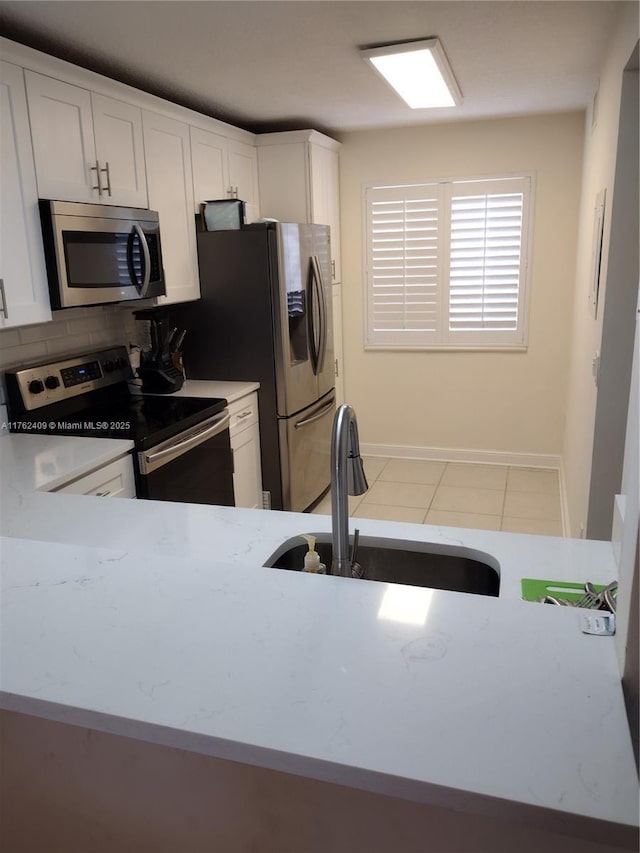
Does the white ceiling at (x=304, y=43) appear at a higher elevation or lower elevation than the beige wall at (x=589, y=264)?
higher

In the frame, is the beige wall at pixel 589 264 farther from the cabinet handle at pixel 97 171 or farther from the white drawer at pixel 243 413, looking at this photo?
the cabinet handle at pixel 97 171

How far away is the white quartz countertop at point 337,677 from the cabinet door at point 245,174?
299 cm

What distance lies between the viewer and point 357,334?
5062 millimetres

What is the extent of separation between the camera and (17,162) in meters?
2.32

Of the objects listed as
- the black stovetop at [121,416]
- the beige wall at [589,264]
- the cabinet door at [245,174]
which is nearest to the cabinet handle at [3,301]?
the black stovetop at [121,416]

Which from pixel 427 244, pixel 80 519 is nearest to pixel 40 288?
pixel 80 519

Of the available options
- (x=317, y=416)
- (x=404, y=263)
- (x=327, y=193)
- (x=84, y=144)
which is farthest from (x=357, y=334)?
(x=84, y=144)

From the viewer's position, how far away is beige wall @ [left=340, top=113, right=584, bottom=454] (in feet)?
14.4

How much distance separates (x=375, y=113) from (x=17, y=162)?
244 centimetres

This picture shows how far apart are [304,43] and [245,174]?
154cm

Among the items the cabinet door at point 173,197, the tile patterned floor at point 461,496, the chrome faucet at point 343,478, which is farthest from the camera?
the tile patterned floor at point 461,496

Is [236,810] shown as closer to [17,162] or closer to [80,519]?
[80,519]

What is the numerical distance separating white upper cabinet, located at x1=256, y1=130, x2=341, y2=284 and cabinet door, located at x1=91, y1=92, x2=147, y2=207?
1342 millimetres

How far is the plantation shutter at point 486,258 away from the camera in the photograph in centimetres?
451
